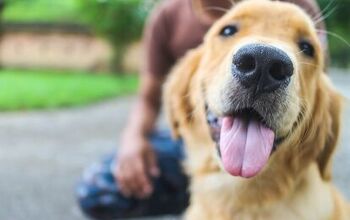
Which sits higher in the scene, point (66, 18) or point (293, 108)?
point (66, 18)

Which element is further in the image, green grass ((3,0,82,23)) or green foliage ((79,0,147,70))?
green grass ((3,0,82,23))

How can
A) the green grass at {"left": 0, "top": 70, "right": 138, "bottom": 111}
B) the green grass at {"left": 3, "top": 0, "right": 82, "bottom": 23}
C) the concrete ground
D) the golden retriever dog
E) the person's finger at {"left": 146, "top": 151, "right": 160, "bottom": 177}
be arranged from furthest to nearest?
the green grass at {"left": 3, "top": 0, "right": 82, "bottom": 23}, the green grass at {"left": 0, "top": 70, "right": 138, "bottom": 111}, the concrete ground, the person's finger at {"left": 146, "top": 151, "right": 160, "bottom": 177}, the golden retriever dog

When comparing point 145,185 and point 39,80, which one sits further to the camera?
point 39,80

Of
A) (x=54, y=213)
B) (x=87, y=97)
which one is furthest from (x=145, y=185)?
(x=87, y=97)

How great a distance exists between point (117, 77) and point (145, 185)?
10.7 m

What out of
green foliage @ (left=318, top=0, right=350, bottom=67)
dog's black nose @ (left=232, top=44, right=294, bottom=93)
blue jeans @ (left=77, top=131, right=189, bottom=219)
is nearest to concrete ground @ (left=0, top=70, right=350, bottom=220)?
green foliage @ (left=318, top=0, right=350, bottom=67)

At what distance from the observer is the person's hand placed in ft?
10.6

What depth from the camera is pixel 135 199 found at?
330cm

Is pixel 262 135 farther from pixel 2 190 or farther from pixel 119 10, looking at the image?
pixel 119 10

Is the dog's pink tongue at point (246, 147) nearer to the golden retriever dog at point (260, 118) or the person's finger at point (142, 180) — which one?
the golden retriever dog at point (260, 118)

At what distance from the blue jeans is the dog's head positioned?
518 millimetres

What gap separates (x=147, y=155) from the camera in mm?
3299

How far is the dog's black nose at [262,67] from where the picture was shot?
6.63 feet

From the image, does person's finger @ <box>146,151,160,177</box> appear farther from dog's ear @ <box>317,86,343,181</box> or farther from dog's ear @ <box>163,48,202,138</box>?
dog's ear @ <box>317,86,343,181</box>
